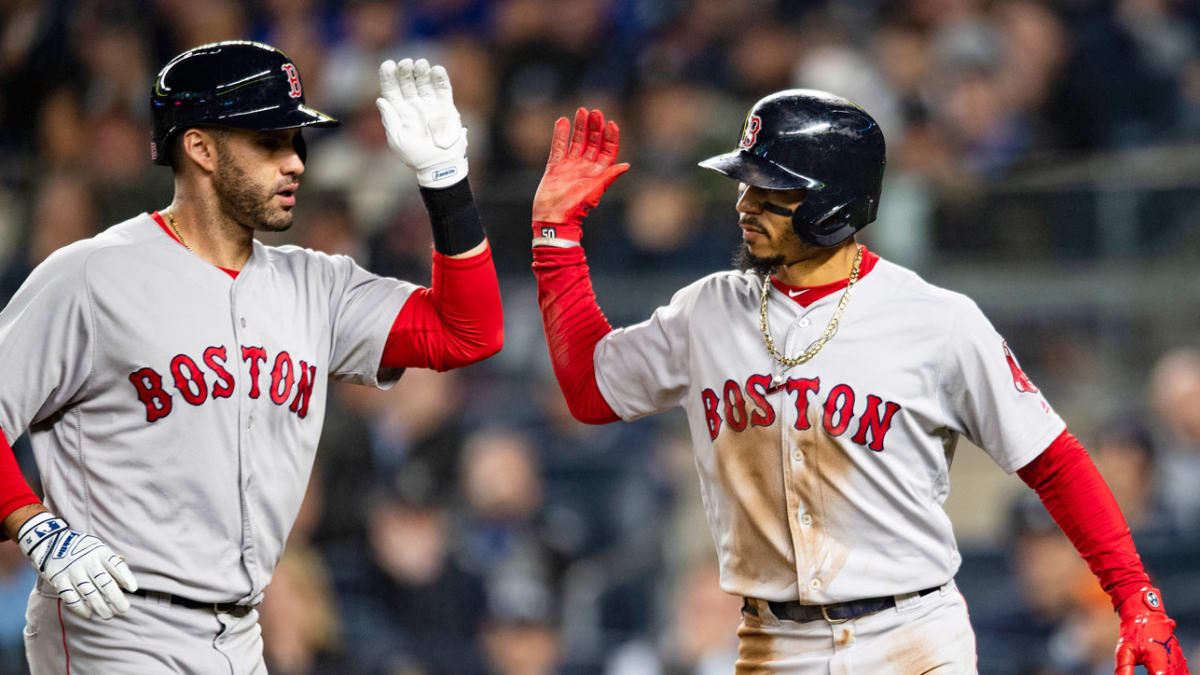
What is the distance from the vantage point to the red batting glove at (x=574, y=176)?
11.2 feet

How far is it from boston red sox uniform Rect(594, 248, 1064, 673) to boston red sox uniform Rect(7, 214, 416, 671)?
916 mm

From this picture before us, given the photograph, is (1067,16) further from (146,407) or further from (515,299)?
(146,407)

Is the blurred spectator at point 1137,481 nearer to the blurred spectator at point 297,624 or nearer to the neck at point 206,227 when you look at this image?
the blurred spectator at point 297,624

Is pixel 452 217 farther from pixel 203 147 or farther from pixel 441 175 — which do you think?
pixel 203 147

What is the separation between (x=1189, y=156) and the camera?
5.66 meters

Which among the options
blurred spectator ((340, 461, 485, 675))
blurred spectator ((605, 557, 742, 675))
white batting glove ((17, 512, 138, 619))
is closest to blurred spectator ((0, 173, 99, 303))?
blurred spectator ((340, 461, 485, 675))

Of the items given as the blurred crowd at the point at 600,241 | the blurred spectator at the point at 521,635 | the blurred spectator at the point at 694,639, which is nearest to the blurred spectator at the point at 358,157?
the blurred crowd at the point at 600,241

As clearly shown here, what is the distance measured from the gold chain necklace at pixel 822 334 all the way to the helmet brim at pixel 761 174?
215 mm

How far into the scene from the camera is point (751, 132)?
10.6 ft

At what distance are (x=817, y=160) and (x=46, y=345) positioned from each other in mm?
1563

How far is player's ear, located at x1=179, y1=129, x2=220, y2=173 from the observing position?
3092mm

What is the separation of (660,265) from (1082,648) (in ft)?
6.71

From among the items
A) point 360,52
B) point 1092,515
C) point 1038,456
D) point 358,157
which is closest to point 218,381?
point 1038,456

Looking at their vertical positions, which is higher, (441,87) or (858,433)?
(441,87)
